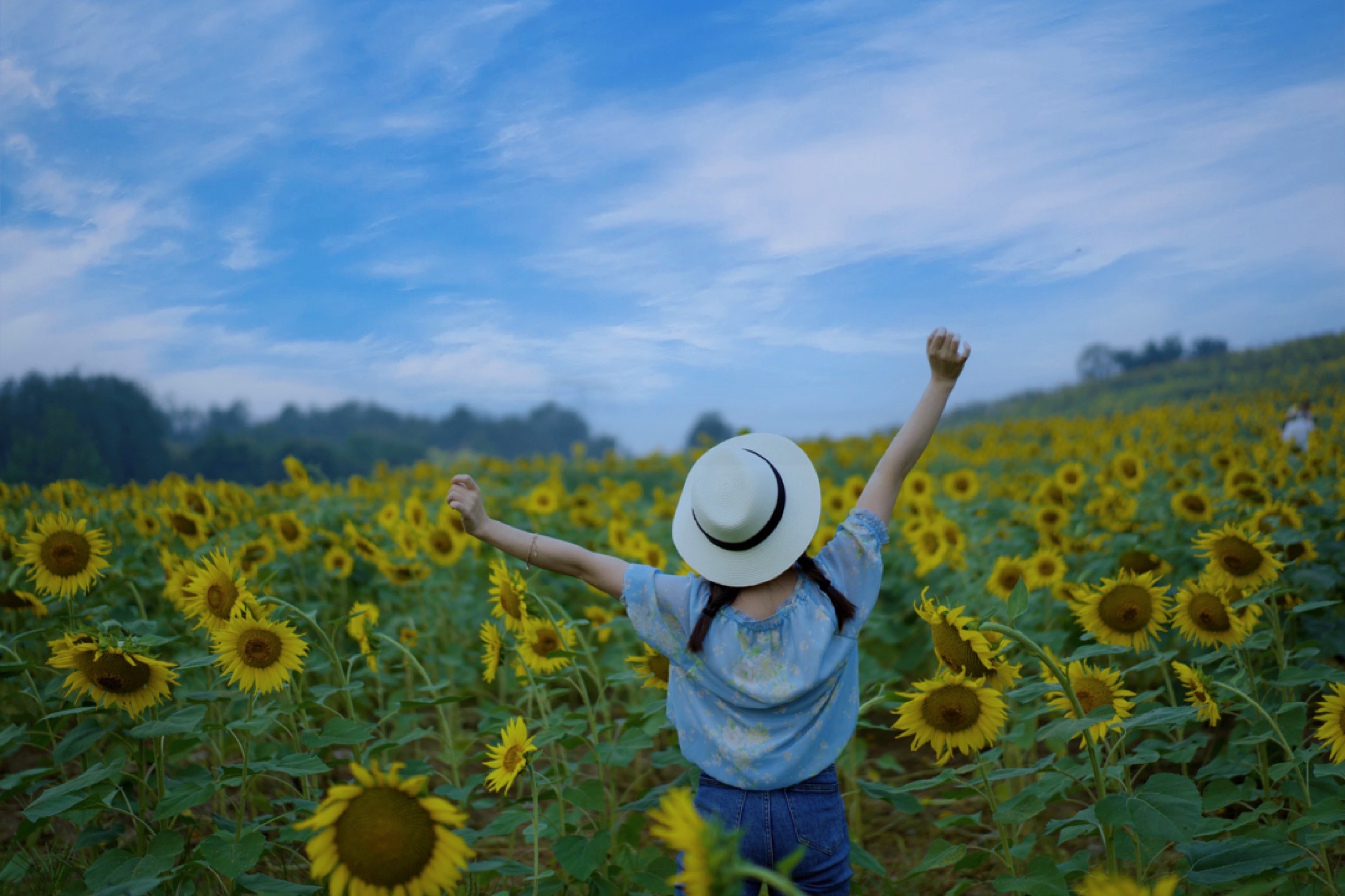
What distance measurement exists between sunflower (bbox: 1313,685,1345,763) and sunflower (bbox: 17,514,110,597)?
3855 millimetres

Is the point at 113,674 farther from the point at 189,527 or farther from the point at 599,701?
the point at 189,527

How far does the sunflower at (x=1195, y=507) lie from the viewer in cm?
464

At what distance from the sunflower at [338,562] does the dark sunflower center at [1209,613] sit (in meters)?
3.96

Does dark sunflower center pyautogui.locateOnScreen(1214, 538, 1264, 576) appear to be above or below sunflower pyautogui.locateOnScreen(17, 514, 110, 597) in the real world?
below

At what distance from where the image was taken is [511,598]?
8.96ft

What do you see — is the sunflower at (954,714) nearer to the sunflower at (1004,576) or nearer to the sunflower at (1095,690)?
the sunflower at (1095,690)

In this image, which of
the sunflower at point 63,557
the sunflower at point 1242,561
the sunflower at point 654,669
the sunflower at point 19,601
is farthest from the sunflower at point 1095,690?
the sunflower at point 19,601

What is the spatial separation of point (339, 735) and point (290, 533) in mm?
2728

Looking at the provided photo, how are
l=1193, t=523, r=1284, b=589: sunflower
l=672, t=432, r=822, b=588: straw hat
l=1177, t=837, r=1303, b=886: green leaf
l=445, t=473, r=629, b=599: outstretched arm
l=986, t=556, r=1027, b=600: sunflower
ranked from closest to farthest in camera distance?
l=1177, t=837, r=1303, b=886: green leaf < l=672, t=432, r=822, b=588: straw hat < l=445, t=473, r=629, b=599: outstretched arm < l=1193, t=523, r=1284, b=589: sunflower < l=986, t=556, r=1027, b=600: sunflower

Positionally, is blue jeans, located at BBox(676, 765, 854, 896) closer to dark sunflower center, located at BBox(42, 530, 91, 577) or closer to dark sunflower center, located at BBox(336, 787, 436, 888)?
dark sunflower center, located at BBox(336, 787, 436, 888)

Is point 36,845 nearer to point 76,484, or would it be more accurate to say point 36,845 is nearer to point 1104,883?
point 76,484

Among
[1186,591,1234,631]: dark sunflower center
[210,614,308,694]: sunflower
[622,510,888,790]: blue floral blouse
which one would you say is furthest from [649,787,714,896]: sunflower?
[1186,591,1234,631]: dark sunflower center

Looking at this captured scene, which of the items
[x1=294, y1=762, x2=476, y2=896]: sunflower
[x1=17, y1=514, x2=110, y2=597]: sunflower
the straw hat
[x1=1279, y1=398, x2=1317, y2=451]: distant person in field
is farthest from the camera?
[x1=1279, y1=398, x2=1317, y2=451]: distant person in field

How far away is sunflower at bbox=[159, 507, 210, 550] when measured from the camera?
4633 mm
